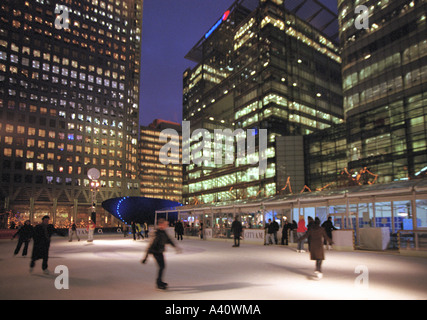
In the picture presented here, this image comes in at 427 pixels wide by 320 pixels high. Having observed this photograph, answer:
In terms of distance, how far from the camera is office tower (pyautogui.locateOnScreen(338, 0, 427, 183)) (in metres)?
41.3

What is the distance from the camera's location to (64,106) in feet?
304

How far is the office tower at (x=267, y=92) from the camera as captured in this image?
7127 cm

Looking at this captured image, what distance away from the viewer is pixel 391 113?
44.5m

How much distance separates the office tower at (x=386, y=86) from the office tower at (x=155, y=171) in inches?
4903

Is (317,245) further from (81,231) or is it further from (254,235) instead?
(81,231)

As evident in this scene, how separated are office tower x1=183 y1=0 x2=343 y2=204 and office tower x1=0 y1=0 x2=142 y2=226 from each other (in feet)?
83.2

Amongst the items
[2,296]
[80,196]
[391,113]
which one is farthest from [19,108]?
[2,296]

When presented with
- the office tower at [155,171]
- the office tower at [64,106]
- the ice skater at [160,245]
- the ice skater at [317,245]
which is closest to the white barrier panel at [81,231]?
the ice skater at [160,245]

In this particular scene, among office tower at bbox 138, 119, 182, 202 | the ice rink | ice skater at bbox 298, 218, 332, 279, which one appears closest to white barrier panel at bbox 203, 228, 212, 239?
the ice rink

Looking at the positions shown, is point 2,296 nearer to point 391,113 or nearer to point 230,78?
Answer: point 391,113

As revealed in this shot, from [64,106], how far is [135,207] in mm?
61377

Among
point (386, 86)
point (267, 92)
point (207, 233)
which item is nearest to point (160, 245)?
point (207, 233)
